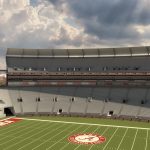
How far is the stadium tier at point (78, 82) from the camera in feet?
179

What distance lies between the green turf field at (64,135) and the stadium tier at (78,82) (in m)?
11.0

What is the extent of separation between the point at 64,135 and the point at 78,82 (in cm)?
2857

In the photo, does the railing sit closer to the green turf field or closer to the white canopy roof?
the white canopy roof

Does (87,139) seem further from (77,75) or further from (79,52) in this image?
(79,52)

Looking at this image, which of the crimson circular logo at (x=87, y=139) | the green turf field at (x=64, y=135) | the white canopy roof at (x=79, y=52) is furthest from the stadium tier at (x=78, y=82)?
the crimson circular logo at (x=87, y=139)

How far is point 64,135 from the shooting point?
114 feet

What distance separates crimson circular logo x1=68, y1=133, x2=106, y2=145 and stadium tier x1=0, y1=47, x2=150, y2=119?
17.7 meters

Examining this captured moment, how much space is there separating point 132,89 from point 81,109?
41.0 feet

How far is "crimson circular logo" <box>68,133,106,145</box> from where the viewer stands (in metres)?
30.6

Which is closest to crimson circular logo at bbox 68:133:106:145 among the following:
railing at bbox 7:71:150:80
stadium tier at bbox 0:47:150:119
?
stadium tier at bbox 0:47:150:119

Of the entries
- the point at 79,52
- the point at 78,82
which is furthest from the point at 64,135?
the point at 79,52

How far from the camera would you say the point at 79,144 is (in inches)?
1181

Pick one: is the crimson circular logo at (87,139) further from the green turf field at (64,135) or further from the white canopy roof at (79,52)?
the white canopy roof at (79,52)

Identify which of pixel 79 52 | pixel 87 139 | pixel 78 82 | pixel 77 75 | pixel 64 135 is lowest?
pixel 87 139
